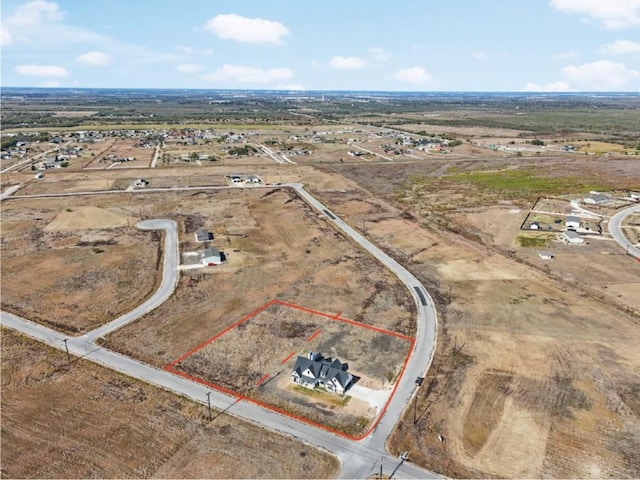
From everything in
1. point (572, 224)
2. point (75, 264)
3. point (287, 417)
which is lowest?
point (287, 417)

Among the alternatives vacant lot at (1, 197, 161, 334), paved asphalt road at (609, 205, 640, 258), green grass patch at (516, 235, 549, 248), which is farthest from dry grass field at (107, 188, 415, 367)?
paved asphalt road at (609, 205, 640, 258)

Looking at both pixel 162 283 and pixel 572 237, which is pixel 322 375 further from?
pixel 572 237

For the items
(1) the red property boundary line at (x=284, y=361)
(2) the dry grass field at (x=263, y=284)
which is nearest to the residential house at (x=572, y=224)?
(2) the dry grass field at (x=263, y=284)

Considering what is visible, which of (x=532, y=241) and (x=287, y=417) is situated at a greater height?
(x=532, y=241)

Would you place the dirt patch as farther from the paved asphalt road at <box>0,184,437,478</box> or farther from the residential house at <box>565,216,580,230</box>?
the residential house at <box>565,216,580,230</box>

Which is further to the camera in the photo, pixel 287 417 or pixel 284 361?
pixel 284 361

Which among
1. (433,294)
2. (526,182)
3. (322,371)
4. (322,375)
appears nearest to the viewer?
(322,375)

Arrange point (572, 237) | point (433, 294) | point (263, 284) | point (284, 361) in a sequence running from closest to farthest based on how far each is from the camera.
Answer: point (284, 361)
point (433, 294)
point (263, 284)
point (572, 237)

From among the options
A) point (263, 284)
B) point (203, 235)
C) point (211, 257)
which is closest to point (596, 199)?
point (263, 284)
